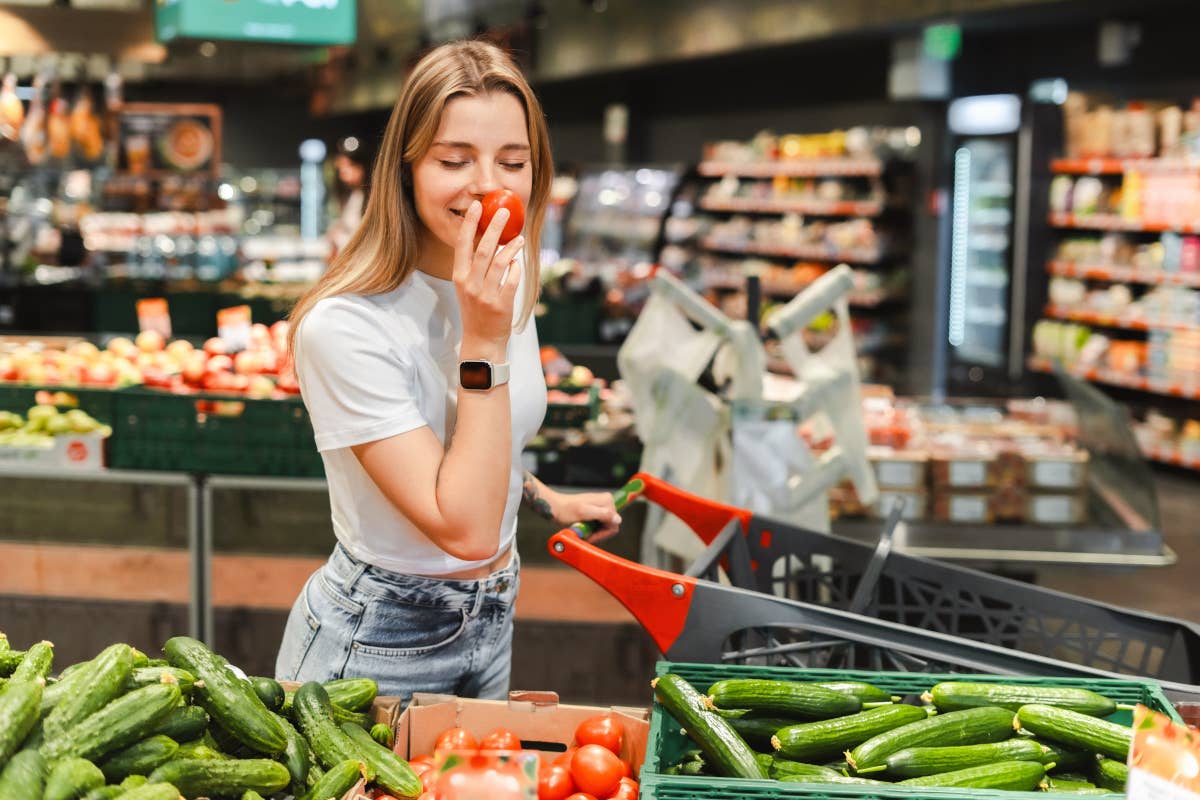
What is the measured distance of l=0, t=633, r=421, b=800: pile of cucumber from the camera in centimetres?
155

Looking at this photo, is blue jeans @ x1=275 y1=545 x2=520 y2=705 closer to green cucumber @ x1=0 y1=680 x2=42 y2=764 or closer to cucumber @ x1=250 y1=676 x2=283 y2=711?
cucumber @ x1=250 y1=676 x2=283 y2=711

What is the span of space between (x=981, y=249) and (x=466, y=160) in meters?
10.0

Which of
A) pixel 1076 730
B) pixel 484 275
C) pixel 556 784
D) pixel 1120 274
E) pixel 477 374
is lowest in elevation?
pixel 556 784

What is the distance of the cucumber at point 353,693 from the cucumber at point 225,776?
208 millimetres

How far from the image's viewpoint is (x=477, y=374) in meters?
1.83

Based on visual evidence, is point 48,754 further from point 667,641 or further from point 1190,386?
point 1190,386

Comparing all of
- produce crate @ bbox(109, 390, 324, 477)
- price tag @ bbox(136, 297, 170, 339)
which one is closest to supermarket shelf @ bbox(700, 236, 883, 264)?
price tag @ bbox(136, 297, 170, 339)

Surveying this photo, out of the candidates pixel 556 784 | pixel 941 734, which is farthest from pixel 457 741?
pixel 941 734

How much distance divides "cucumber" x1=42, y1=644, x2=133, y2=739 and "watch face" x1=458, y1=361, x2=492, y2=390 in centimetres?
58

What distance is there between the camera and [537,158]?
Answer: 82.1 inches

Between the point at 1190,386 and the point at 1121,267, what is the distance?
3.79 ft

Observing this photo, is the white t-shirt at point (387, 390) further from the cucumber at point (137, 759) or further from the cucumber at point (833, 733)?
the cucumber at point (833, 733)

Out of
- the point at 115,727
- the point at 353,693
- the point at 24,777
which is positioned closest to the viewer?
the point at 24,777

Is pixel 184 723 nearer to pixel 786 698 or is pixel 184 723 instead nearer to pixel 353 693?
pixel 353 693
